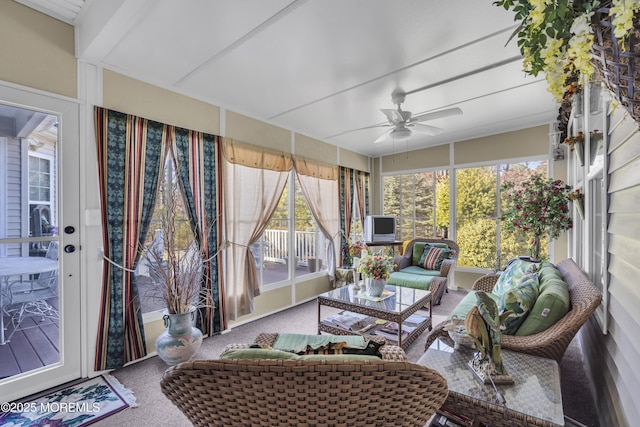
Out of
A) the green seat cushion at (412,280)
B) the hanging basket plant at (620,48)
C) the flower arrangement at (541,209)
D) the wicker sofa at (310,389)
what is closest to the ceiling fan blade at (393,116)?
the flower arrangement at (541,209)

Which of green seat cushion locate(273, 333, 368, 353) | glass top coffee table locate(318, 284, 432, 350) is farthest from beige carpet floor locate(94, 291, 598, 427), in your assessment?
green seat cushion locate(273, 333, 368, 353)

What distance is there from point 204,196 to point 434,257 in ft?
10.8

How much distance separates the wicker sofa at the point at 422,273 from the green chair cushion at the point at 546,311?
5.47ft

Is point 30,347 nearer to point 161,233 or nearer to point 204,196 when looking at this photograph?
point 161,233

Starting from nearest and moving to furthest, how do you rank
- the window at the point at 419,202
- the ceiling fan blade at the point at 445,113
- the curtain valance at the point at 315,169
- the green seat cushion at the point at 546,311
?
the green seat cushion at the point at 546,311, the ceiling fan blade at the point at 445,113, the curtain valance at the point at 315,169, the window at the point at 419,202

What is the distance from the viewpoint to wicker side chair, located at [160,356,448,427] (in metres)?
0.92

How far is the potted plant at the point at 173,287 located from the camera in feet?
7.79

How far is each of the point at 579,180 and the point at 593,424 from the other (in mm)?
2310

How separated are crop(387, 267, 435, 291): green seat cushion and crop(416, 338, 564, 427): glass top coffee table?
204cm

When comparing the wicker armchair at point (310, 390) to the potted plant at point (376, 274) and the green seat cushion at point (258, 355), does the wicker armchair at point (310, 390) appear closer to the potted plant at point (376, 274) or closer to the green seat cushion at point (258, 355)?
the green seat cushion at point (258, 355)

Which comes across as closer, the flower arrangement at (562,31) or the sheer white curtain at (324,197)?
the flower arrangement at (562,31)

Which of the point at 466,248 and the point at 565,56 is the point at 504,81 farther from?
the point at 466,248

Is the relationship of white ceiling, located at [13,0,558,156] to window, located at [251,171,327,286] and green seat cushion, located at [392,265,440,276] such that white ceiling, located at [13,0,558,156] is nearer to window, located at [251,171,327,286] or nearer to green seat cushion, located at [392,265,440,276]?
window, located at [251,171,327,286]

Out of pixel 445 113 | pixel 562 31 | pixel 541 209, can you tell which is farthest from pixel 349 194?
pixel 562 31
